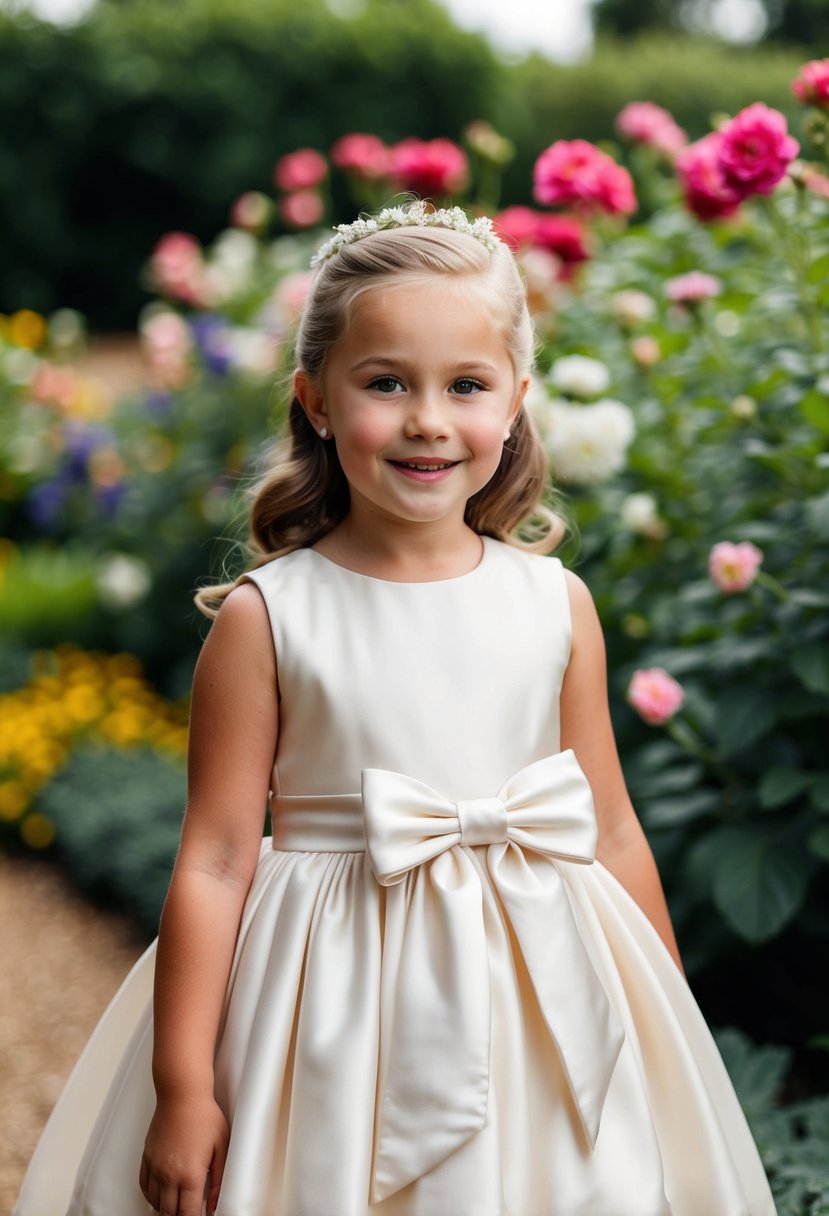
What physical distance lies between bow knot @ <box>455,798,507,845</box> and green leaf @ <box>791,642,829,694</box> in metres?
1.01

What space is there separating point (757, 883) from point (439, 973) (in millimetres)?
1111

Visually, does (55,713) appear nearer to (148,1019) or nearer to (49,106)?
(148,1019)

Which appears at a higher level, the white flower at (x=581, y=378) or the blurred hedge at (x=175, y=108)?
the blurred hedge at (x=175, y=108)

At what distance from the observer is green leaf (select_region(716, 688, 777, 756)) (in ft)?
8.18

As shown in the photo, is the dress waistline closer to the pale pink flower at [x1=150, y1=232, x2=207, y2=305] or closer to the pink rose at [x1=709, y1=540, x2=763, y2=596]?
the pink rose at [x1=709, y1=540, x2=763, y2=596]

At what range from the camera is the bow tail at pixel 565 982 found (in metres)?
1.53

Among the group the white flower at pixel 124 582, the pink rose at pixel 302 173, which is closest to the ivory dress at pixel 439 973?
the white flower at pixel 124 582

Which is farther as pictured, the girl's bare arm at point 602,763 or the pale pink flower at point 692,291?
Result: the pale pink flower at point 692,291

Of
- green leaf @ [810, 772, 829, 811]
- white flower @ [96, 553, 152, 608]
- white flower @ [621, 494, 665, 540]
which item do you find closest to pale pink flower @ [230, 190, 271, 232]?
white flower @ [96, 553, 152, 608]

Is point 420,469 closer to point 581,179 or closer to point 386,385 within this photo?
point 386,385

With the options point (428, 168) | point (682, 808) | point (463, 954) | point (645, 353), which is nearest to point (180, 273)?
point (428, 168)

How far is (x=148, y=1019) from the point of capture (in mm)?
1729

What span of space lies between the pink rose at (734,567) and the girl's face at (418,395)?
90cm

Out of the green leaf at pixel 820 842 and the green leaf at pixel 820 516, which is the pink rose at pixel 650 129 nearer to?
the green leaf at pixel 820 516
